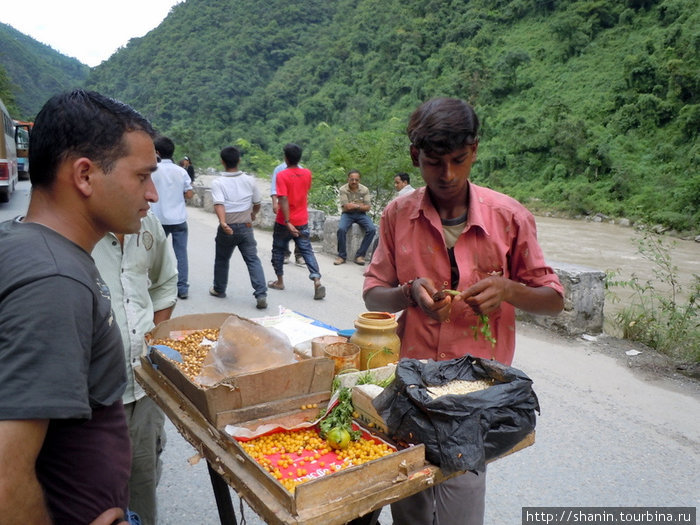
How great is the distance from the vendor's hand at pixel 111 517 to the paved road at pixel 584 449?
1876mm

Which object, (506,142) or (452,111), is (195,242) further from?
(506,142)

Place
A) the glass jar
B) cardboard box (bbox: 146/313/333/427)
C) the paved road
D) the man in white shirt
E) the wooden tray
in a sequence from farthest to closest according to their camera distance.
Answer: the paved road, the man in white shirt, the glass jar, cardboard box (bbox: 146/313/333/427), the wooden tray

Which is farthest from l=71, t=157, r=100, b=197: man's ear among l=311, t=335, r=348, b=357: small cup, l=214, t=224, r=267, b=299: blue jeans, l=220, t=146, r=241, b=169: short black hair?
l=220, t=146, r=241, b=169: short black hair

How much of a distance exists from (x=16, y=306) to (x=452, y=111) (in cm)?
144

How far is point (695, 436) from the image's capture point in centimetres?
400

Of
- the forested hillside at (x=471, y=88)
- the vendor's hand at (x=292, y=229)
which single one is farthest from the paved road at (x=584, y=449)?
the forested hillside at (x=471, y=88)

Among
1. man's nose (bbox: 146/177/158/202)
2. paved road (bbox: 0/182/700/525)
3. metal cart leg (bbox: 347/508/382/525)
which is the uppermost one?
man's nose (bbox: 146/177/158/202)

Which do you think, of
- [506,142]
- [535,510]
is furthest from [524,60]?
[535,510]

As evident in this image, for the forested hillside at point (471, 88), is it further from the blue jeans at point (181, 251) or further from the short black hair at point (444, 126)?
the short black hair at point (444, 126)

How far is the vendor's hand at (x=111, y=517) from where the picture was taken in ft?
4.04

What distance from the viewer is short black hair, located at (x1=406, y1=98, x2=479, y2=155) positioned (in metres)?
1.88

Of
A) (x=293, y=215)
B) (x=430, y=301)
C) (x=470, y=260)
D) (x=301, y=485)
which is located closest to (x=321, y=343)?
(x=430, y=301)

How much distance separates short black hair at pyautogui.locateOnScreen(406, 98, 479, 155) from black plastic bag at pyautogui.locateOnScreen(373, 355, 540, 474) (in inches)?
29.8

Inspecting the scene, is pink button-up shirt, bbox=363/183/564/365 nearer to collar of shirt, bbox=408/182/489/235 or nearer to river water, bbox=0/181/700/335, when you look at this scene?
collar of shirt, bbox=408/182/489/235
